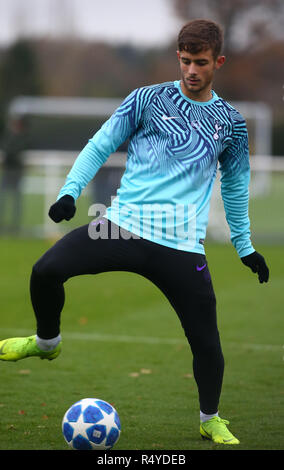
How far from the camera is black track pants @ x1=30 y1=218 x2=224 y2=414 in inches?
183

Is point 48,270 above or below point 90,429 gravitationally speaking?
above

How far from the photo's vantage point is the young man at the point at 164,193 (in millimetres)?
4656

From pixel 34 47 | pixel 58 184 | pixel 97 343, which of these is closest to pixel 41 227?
pixel 58 184

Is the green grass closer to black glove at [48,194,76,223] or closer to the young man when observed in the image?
the young man

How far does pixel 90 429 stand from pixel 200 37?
212 centimetres

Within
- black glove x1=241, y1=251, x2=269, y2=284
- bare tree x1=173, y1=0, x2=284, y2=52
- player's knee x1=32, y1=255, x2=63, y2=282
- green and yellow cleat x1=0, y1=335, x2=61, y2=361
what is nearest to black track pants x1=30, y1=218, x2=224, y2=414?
player's knee x1=32, y1=255, x2=63, y2=282

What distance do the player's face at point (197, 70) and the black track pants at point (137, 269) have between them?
842mm

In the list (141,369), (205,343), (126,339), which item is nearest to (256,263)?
(205,343)

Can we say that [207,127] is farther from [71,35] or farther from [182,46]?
[71,35]

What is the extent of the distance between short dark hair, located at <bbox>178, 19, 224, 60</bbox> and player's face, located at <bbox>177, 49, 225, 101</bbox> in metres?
0.03

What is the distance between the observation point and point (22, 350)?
5102 mm

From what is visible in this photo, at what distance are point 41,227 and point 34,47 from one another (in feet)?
115

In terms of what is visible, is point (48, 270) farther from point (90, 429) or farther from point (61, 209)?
point (90, 429)
